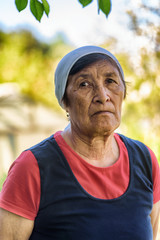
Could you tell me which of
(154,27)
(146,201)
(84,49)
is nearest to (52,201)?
(146,201)

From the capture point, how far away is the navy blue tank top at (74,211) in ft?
5.03

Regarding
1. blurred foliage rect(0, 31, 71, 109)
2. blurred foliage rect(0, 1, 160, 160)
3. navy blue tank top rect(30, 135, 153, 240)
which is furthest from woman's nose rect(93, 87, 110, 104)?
blurred foliage rect(0, 31, 71, 109)

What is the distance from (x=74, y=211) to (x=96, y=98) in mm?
571

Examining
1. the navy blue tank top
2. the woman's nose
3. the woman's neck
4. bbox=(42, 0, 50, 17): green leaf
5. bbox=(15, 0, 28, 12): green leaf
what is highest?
bbox=(42, 0, 50, 17): green leaf

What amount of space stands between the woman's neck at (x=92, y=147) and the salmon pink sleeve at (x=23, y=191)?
28cm

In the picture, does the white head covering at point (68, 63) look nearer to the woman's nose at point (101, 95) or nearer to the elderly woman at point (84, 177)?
the elderly woman at point (84, 177)

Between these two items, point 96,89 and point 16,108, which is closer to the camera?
point 96,89

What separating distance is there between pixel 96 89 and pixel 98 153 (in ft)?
1.22

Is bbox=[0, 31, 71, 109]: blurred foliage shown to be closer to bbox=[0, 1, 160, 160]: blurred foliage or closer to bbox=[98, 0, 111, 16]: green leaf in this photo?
bbox=[0, 1, 160, 160]: blurred foliage

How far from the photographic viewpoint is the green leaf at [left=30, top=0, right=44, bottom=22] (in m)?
1.62

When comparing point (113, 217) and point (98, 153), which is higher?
point (98, 153)

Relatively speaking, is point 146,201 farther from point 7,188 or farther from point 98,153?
point 7,188

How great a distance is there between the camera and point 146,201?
5.70 feet

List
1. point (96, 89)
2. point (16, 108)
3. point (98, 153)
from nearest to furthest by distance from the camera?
point (96, 89) < point (98, 153) < point (16, 108)
